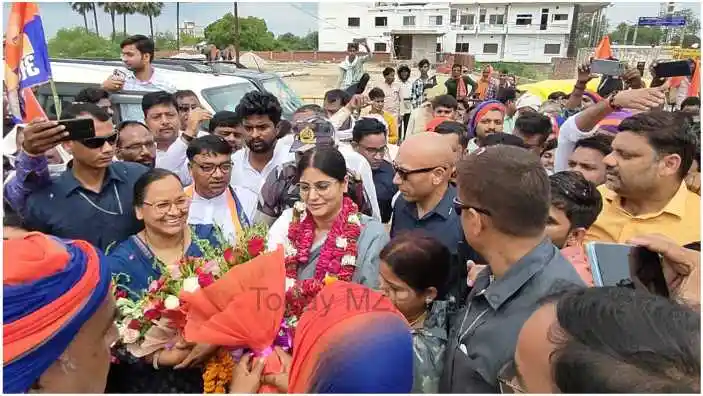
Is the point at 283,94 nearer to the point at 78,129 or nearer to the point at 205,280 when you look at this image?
the point at 78,129

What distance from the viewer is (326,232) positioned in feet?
7.78

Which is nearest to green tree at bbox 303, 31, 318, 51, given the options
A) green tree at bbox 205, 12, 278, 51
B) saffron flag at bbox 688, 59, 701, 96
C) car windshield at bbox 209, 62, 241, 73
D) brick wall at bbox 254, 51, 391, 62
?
brick wall at bbox 254, 51, 391, 62

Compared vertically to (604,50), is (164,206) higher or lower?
lower

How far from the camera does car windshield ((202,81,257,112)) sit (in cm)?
622

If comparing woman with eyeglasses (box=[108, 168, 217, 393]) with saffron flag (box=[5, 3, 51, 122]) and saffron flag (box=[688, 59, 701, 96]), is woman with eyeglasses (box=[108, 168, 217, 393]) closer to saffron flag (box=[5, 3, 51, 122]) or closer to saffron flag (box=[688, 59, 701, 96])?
saffron flag (box=[5, 3, 51, 122])

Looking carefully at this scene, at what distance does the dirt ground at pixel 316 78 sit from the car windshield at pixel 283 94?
957 cm

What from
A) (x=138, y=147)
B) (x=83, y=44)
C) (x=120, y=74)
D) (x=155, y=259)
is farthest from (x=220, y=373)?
→ (x=83, y=44)

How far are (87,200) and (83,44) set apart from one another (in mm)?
23191

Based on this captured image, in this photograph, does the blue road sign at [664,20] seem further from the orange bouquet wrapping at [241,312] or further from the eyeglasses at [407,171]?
the orange bouquet wrapping at [241,312]

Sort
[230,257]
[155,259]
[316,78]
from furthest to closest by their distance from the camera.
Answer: [316,78]
[155,259]
[230,257]

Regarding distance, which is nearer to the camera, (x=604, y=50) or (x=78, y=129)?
(x=78, y=129)

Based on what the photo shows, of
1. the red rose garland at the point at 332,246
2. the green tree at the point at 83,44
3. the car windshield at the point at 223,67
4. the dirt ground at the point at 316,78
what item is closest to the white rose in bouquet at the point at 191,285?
the red rose garland at the point at 332,246

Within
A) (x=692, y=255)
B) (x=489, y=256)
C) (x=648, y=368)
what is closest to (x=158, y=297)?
(x=489, y=256)

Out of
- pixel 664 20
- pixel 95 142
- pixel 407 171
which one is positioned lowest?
pixel 407 171
